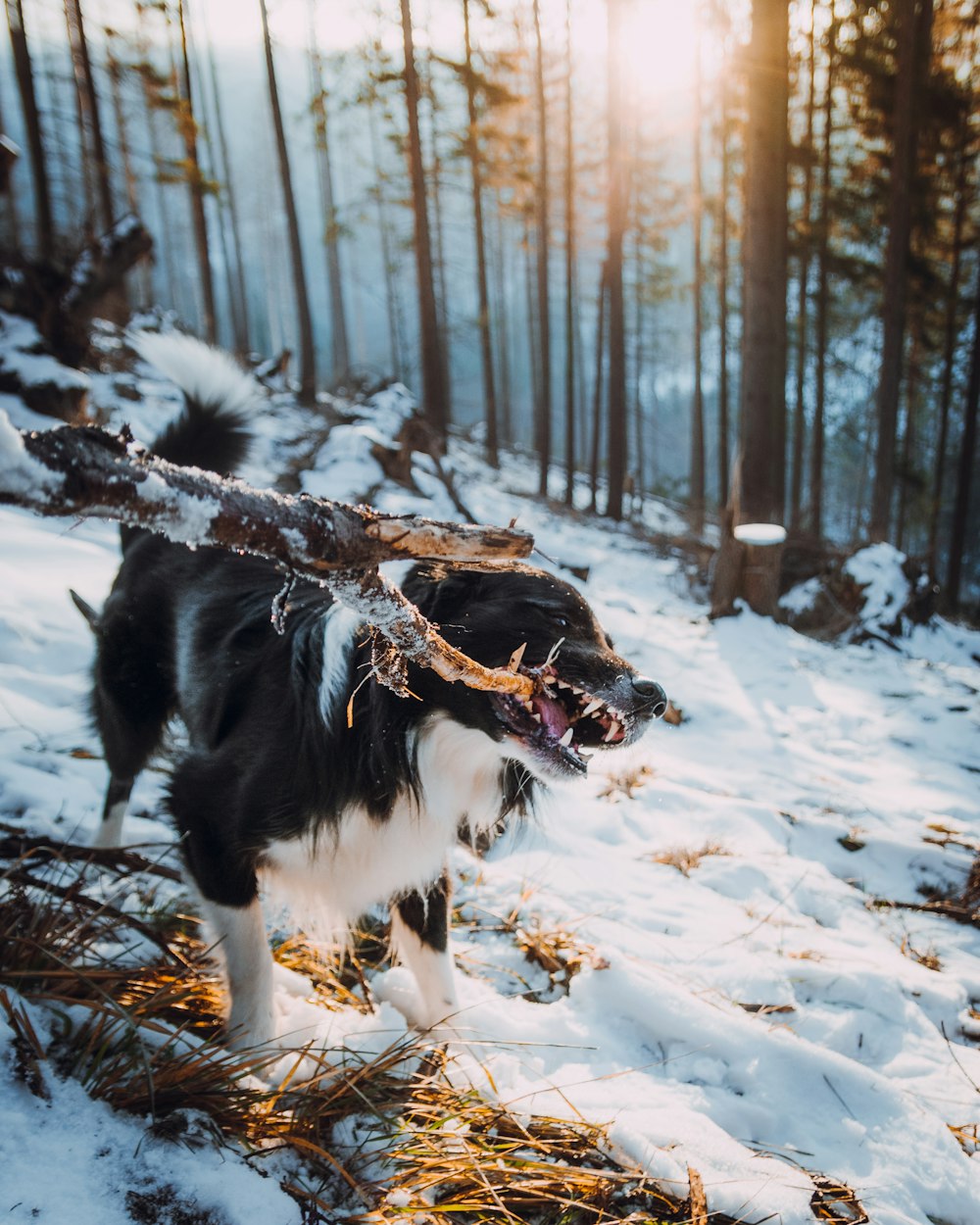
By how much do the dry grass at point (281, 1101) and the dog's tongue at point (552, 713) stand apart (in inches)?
36.4

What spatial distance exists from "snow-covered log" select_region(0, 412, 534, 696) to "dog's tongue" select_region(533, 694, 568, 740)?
82 cm

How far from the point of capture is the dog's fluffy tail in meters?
3.08

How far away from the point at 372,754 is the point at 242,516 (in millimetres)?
1161

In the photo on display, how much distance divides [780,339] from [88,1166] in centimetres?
850

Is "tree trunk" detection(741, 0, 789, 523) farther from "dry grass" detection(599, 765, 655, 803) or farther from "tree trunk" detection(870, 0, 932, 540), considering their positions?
"dry grass" detection(599, 765, 655, 803)

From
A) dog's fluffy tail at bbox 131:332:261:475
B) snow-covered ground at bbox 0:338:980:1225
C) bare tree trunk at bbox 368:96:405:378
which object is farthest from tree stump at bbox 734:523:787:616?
bare tree trunk at bbox 368:96:405:378

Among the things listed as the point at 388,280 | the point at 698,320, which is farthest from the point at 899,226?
the point at 388,280

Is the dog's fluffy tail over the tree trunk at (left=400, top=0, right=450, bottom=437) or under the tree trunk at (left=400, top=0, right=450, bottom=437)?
under

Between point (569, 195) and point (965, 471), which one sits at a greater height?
point (569, 195)

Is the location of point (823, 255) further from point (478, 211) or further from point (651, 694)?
point (651, 694)

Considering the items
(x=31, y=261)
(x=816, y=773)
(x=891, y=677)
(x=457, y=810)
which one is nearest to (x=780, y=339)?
(x=891, y=677)

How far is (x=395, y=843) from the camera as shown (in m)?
2.07

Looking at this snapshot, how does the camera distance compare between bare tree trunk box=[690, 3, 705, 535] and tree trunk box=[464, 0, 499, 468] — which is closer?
tree trunk box=[464, 0, 499, 468]

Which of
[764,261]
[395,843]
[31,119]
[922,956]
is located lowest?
[922,956]
